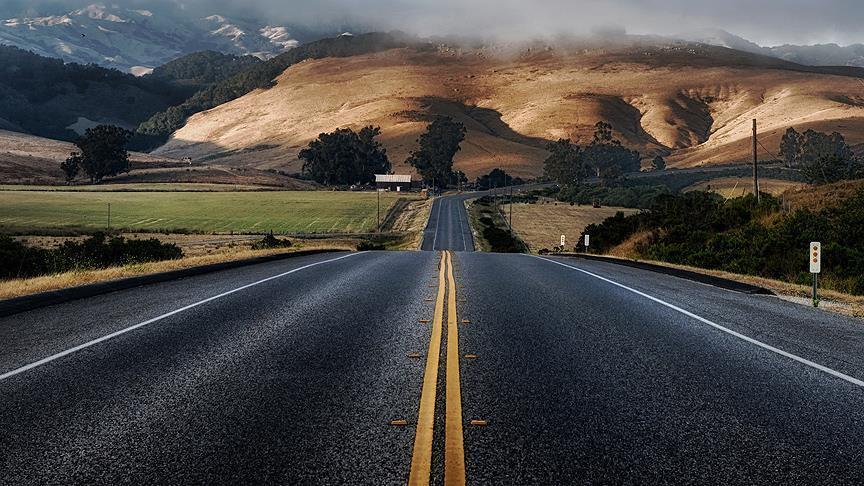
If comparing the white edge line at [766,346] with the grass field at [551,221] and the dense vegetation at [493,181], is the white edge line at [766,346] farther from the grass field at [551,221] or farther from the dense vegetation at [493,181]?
the dense vegetation at [493,181]

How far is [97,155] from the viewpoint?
157 m

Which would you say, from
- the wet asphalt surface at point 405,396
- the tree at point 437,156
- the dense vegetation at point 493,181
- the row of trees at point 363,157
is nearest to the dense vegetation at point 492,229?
the tree at point 437,156

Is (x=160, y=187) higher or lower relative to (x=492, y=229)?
higher

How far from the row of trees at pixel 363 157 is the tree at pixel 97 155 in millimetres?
39676

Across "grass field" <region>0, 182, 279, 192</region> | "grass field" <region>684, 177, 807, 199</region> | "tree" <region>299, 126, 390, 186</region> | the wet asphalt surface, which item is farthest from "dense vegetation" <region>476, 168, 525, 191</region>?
the wet asphalt surface

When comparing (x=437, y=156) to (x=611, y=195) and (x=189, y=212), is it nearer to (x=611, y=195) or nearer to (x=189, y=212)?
(x=611, y=195)

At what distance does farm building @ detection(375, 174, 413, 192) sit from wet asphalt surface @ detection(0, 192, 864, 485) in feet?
533

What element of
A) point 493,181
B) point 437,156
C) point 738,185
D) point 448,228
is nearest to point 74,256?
point 448,228

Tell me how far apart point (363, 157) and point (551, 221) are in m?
79.3

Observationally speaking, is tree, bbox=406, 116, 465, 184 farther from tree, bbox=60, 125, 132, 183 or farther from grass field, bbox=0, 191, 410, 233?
tree, bbox=60, 125, 132, 183

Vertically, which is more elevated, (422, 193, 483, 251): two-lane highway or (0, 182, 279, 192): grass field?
(0, 182, 279, 192): grass field

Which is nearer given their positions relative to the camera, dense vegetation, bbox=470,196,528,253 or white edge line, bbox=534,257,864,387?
white edge line, bbox=534,257,864,387

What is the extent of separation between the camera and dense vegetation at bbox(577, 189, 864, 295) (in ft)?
68.6

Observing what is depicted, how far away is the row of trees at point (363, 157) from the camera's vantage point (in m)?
170
